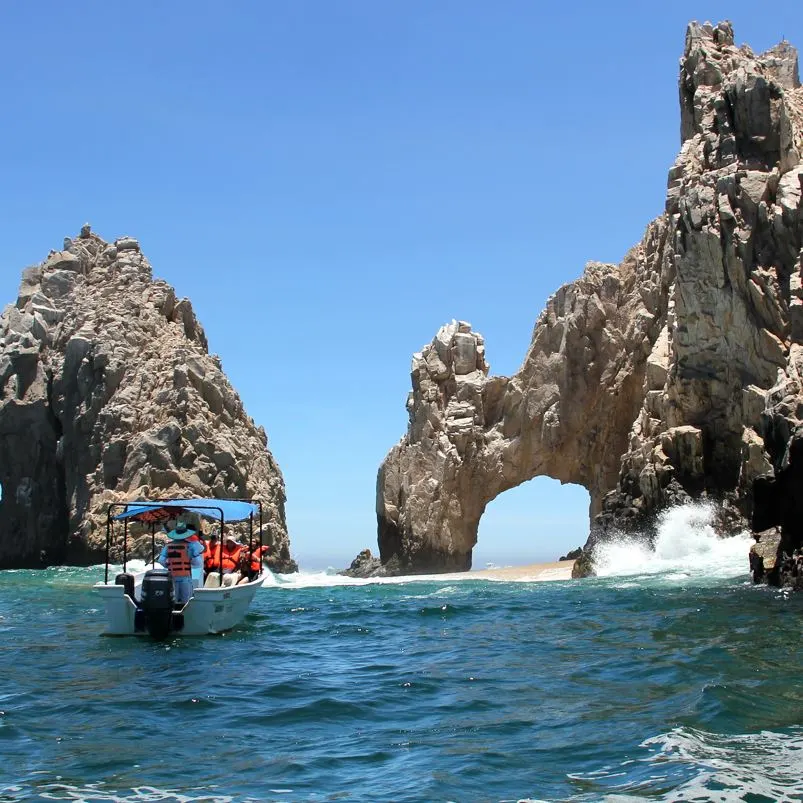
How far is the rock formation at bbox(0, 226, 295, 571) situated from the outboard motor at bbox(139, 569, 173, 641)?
1305 inches

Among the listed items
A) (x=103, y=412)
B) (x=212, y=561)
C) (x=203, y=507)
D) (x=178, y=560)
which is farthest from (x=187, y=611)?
(x=103, y=412)

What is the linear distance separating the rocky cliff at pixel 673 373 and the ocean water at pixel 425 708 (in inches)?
374

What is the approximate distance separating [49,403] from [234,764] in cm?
5360

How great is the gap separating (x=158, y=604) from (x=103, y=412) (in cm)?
3840

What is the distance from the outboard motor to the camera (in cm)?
1884

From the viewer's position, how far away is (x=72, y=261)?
62.6m

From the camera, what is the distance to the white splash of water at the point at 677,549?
109ft

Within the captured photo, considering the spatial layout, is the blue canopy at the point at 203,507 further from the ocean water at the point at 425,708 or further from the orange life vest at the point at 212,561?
the ocean water at the point at 425,708

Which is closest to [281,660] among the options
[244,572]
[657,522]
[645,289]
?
[244,572]

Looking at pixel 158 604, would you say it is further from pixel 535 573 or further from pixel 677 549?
pixel 535 573

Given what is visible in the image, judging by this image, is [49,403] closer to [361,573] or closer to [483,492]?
[361,573]

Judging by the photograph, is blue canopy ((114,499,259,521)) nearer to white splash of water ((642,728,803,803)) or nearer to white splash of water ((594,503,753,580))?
white splash of water ((642,728,803,803))

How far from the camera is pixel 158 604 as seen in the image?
1883 centimetres

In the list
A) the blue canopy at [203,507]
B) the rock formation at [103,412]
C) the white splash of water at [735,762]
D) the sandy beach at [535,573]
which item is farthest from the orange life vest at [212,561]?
the rock formation at [103,412]
